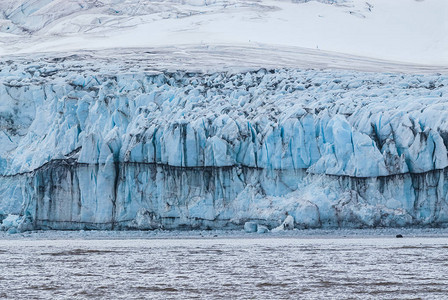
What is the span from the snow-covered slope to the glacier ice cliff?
9.72 m

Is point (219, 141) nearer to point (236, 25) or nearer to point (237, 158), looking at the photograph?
point (237, 158)

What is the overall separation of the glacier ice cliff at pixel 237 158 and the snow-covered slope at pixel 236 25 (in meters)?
9.72

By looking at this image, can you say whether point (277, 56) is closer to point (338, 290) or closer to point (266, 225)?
point (266, 225)

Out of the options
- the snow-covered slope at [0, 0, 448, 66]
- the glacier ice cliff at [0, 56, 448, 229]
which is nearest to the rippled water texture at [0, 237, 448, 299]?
the glacier ice cliff at [0, 56, 448, 229]

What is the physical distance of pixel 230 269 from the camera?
627 inches

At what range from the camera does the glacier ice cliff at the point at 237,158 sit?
23.3 meters

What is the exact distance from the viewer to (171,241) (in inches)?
896

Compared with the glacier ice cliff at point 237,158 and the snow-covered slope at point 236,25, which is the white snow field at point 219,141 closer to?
the glacier ice cliff at point 237,158

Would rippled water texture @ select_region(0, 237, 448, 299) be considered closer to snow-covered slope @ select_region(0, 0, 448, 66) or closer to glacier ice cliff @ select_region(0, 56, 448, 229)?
glacier ice cliff @ select_region(0, 56, 448, 229)

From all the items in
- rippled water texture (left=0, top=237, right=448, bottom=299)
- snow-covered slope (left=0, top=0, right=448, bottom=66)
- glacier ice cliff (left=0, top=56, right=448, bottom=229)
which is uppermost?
snow-covered slope (left=0, top=0, right=448, bottom=66)

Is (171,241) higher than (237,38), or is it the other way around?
(237,38)

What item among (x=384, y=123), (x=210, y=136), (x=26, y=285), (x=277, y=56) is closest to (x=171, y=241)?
(x=210, y=136)

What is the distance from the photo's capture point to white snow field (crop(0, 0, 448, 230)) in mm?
23406

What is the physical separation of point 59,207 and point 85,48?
487 inches
